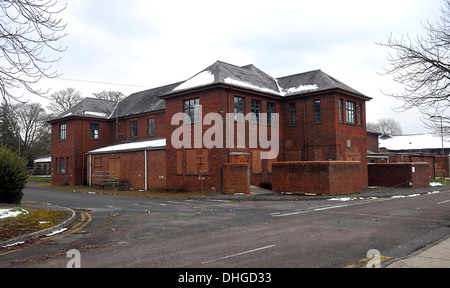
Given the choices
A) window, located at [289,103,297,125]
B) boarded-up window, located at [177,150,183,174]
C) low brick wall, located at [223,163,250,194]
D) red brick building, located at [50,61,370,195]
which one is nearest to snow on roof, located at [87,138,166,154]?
red brick building, located at [50,61,370,195]

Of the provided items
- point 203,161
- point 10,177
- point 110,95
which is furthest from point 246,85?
point 110,95

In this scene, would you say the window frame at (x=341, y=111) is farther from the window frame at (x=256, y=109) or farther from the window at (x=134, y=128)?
the window at (x=134, y=128)

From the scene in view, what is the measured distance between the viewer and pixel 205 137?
25.8 metres

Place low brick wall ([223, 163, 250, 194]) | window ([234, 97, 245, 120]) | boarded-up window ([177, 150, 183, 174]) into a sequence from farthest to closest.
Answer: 1. boarded-up window ([177, 150, 183, 174])
2. window ([234, 97, 245, 120])
3. low brick wall ([223, 163, 250, 194])

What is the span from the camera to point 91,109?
4125 cm

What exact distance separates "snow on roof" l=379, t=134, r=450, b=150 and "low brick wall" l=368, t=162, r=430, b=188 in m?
37.4

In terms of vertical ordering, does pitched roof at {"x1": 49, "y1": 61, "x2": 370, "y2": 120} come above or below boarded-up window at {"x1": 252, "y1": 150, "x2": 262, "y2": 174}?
above

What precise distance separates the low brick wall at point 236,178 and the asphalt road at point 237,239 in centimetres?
873

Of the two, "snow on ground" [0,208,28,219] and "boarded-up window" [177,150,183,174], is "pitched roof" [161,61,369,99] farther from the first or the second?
"snow on ground" [0,208,28,219]

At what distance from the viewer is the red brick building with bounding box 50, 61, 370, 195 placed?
25.9 m

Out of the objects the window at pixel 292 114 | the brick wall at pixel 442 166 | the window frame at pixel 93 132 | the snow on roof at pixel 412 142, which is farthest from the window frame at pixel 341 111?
the snow on roof at pixel 412 142

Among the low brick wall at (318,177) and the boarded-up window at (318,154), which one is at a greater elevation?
the boarded-up window at (318,154)
